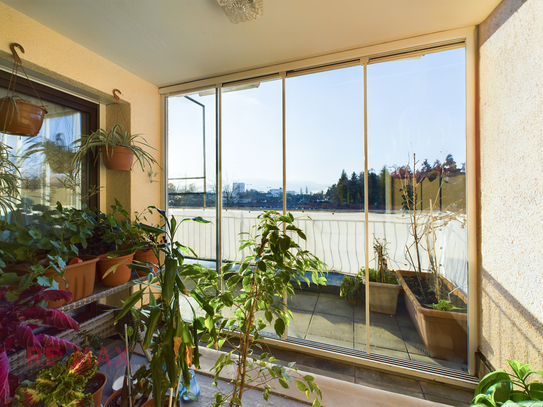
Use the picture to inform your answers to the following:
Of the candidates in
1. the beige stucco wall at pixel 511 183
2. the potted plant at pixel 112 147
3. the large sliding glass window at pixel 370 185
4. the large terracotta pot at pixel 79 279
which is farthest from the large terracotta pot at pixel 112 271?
the beige stucco wall at pixel 511 183

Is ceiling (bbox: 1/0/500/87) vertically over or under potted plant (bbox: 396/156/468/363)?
over

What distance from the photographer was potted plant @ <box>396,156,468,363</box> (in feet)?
5.87

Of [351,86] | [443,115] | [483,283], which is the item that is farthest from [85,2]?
[483,283]

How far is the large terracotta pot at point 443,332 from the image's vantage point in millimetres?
1779

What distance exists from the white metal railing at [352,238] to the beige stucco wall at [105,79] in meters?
0.72

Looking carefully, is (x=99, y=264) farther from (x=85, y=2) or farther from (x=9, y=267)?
(x=85, y=2)

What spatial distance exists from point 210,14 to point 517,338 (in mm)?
2496

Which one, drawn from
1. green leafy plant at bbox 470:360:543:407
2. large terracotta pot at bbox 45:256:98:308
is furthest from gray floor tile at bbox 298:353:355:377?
large terracotta pot at bbox 45:256:98:308

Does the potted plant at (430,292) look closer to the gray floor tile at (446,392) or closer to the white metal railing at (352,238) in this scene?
the white metal railing at (352,238)

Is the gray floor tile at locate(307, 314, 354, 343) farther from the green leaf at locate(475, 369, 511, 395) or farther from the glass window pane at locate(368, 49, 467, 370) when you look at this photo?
the green leaf at locate(475, 369, 511, 395)

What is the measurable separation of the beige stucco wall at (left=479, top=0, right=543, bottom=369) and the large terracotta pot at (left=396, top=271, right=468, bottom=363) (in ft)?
0.40

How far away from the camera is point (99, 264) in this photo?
169cm

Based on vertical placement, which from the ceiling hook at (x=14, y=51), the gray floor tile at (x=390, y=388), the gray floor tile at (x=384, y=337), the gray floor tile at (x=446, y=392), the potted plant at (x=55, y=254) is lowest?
the gray floor tile at (x=390, y=388)

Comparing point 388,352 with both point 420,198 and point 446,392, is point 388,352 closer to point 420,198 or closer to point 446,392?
point 446,392
